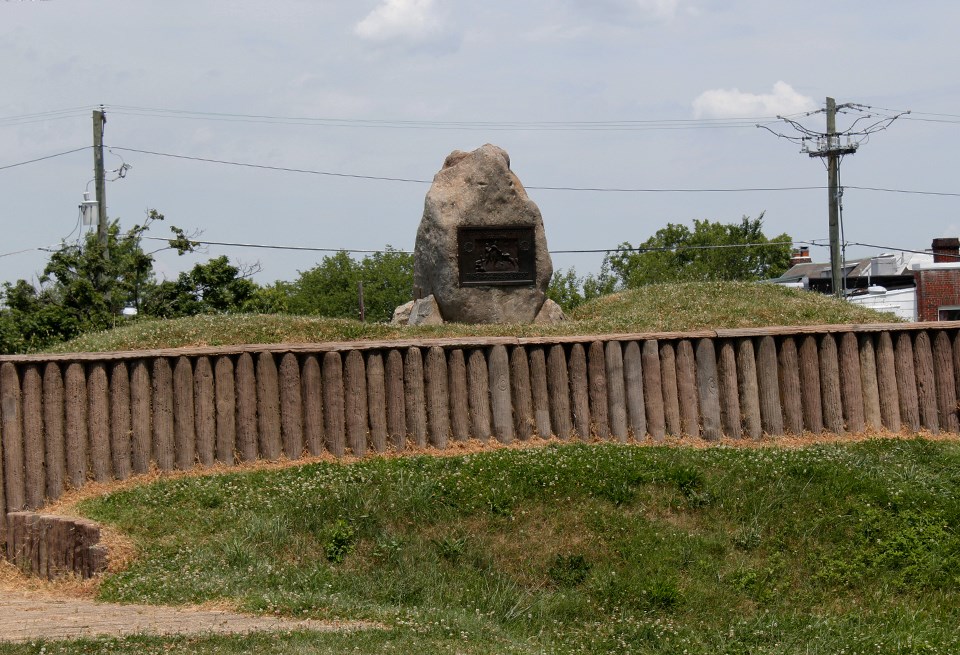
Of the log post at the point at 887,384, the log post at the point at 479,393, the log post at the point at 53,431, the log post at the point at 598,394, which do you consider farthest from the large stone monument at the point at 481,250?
the log post at the point at 53,431

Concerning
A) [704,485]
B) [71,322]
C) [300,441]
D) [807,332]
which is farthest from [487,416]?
[71,322]

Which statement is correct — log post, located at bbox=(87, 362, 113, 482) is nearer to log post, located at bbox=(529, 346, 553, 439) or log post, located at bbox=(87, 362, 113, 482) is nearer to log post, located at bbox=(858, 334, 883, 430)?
log post, located at bbox=(529, 346, 553, 439)

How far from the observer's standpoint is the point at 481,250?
62.1ft

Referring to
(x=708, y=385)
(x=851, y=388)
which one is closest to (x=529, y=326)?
(x=708, y=385)

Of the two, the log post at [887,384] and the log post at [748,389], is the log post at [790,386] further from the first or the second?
the log post at [887,384]

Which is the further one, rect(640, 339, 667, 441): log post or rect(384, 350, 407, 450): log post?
rect(640, 339, 667, 441): log post

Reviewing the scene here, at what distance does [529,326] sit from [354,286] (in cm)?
5487

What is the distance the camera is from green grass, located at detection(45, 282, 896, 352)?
16047mm

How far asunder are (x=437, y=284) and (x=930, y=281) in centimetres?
3561

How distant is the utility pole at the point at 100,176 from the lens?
1254 inches

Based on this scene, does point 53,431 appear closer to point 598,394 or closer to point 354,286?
point 598,394

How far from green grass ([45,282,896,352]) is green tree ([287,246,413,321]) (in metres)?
51.2

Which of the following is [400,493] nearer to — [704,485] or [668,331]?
[704,485]

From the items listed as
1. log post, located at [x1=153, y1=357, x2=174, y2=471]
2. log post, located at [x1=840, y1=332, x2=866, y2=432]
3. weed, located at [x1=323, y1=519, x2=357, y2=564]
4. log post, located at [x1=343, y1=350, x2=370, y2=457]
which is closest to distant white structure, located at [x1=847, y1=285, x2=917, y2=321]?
log post, located at [x1=840, y1=332, x2=866, y2=432]
